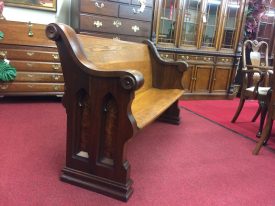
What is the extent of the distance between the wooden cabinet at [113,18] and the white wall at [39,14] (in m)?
0.27

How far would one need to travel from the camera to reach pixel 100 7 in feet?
11.4

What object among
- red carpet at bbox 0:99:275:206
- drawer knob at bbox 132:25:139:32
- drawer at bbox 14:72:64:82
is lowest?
red carpet at bbox 0:99:275:206

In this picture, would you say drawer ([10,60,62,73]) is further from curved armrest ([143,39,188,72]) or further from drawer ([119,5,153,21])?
curved armrest ([143,39,188,72])

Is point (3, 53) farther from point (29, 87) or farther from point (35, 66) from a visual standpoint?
point (29, 87)

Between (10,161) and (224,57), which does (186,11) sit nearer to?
(224,57)

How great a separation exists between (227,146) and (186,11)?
2.56 m

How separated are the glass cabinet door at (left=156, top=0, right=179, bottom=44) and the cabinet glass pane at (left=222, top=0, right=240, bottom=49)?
967 mm

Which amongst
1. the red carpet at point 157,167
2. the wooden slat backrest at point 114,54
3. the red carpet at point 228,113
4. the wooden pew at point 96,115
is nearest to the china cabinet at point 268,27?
the red carpet at point 228,113

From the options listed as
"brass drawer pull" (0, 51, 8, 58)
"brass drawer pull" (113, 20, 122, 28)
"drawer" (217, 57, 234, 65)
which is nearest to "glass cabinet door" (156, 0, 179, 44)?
"brass drawer pull" (113, 20, 122, 28)

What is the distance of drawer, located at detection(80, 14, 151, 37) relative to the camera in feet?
11.3

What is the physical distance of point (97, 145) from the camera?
1.57m

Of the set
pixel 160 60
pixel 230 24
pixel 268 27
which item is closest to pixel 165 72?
pixel 160 60

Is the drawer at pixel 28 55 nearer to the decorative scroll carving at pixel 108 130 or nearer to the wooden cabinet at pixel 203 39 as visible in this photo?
the wooden cabinet at pixel 203 39

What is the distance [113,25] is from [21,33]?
118 cm
